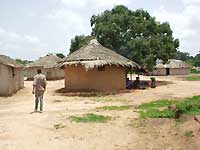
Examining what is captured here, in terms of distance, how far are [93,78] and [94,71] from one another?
1.77ft

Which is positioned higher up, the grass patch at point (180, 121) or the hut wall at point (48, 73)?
the hut wall at point (48, 73)

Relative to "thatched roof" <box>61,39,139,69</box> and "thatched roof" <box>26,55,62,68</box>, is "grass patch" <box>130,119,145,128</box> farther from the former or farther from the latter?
"thatched roof" <box>26,55,62,68</box>

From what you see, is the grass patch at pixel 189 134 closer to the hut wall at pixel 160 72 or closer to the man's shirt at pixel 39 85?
the man's shirt at pixel 39 85

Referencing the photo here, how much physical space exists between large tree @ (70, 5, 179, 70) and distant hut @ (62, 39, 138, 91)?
10646mm

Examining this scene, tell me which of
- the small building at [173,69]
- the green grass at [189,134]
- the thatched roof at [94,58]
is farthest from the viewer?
the small building at [173,69]

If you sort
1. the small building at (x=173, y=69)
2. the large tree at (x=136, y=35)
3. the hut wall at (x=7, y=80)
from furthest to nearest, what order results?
the small building at (x=173, y=69), the large tree at (x=136, y=35), the hut wall at (x=7, y=80)

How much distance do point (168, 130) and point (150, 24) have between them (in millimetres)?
32590

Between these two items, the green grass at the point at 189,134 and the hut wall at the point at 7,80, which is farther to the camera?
the hut wall at the point at 7,80

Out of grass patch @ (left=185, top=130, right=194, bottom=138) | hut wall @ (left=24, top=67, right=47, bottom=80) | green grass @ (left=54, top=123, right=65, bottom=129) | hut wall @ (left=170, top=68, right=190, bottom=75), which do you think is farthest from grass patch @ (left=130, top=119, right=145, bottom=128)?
hut wall @ (left=170, top=68, right=190, bottom=75)

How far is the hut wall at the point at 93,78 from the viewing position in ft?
Result: 101

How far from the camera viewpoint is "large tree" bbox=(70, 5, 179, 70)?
42.8 meters

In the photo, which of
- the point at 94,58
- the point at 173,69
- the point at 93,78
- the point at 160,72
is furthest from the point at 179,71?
the point at 94,58

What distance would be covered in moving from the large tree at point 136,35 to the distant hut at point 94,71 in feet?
34.9

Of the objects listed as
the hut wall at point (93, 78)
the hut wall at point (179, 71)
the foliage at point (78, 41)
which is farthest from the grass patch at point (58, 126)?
the hut wall at point (179, 71)
